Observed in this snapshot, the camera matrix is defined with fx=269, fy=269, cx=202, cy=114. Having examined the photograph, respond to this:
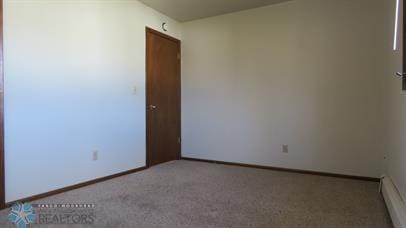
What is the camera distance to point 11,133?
241cm

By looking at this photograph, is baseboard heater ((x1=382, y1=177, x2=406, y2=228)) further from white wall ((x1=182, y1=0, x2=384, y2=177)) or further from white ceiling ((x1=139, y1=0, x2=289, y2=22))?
white ceiling ((x1=139, y1=0, x2=289, y2=22))

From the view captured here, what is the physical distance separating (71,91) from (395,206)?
313cm

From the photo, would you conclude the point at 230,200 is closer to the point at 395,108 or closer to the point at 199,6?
the point at 395,108

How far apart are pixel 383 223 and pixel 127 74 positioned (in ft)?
10.4

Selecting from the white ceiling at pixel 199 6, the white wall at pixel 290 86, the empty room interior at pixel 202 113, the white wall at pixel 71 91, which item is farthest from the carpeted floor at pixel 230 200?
the white ceiling at pixel 199 6

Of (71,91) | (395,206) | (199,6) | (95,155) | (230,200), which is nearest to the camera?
(395,206)

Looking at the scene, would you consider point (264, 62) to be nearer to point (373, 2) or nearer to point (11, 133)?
point (373, 2)

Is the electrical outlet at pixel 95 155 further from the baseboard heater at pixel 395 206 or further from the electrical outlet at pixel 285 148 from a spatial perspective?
the baseboard heater at pixel 395 206

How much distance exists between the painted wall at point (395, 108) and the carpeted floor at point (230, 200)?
36cm

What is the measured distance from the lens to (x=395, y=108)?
8.04 ft

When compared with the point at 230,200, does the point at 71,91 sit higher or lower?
higher

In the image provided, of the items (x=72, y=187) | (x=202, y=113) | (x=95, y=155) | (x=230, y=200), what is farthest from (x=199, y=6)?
(x=72, y=187)

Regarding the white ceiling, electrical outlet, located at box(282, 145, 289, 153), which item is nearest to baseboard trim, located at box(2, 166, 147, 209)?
electrical outlet, located at box(282, 145, 289, 153)

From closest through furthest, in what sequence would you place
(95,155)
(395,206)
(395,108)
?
(395,206) < (395,108) < (95,155)
